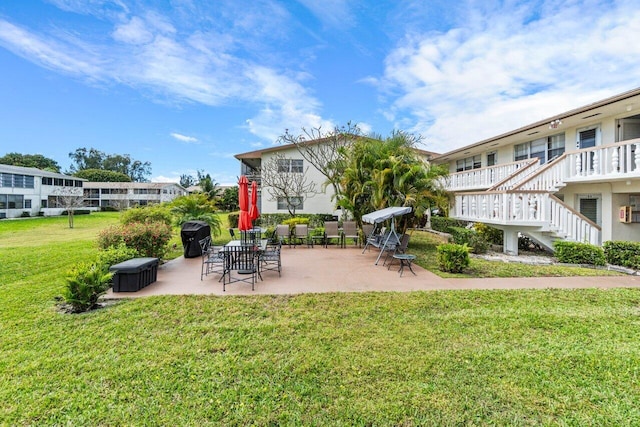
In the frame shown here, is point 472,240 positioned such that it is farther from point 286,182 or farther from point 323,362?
point 286,182

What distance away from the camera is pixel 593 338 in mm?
4344

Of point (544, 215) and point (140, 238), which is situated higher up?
Result: point (544, 215)

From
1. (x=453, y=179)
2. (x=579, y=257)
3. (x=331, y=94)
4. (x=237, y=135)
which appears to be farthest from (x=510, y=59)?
(x=237, y=135)

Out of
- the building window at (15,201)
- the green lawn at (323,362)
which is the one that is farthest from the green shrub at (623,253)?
the building window at (15,201)

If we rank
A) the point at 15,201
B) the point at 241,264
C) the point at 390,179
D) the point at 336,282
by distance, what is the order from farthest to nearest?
the point at 15,201 < the point at 390,179 < the point at 241,264 < the point at 336,282

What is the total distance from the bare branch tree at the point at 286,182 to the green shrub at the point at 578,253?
15.2 meters

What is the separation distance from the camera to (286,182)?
21094 mm

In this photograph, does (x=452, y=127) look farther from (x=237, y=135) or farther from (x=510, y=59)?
(x=237, y=135)

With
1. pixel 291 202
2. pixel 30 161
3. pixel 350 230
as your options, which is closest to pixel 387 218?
pixel 350 230

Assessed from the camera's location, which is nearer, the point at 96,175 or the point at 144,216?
the point at 144,216

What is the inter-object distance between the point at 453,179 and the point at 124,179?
269 ft

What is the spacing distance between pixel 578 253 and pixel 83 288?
12956mm

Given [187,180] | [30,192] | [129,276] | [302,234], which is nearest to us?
[129,276]

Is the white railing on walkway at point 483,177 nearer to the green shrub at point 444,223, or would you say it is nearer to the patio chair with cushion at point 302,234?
the green shrub at point 444,223
